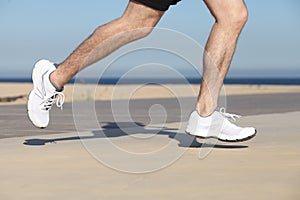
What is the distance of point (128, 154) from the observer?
601 cm

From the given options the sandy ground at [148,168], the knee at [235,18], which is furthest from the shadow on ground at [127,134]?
the knee at [235,18]

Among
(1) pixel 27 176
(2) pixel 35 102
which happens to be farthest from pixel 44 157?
(1) pixel 27 176

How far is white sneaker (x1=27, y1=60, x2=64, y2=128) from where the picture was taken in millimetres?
6055

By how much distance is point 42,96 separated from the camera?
6.11 meters

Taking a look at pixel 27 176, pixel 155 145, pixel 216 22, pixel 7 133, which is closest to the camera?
pixel 27 176

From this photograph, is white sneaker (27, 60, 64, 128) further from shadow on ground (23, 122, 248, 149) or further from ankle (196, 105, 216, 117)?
ankle (196, 105, 216, 117)

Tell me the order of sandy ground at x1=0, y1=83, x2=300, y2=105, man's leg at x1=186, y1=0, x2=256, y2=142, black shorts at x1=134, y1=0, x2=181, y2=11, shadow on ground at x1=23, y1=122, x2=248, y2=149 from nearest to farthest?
black shorts at x1=134, y1=0, x2=181, y2=11 < man's leg at x1=186, y1=0, x2=256, y2=142 < shadow on ground at x1=23, y1=122, x2=248, y2=149 < sandy ground at x1=0, y1=83, x2=300, y2=105

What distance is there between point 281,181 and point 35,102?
233 cm

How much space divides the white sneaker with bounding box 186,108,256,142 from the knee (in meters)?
0.67

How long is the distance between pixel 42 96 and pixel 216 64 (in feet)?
4.50

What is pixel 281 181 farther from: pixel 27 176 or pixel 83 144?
pixel 83 144

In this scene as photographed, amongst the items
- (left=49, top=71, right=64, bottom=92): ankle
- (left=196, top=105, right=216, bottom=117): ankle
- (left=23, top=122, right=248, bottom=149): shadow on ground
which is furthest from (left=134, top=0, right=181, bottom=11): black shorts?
(left=23, top=122, right=248, bottom=149): shadow on ground

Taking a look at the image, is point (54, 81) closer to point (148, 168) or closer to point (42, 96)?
point (42, 96)

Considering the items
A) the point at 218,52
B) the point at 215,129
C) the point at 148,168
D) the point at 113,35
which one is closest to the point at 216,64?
the point at 218,52
